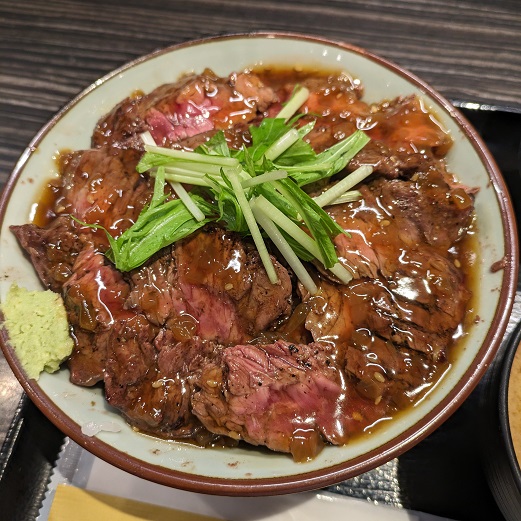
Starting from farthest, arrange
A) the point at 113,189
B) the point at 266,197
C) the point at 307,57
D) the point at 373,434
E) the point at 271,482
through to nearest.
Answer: the point at 307,57 < the point at 113,189 < the point at 266,197 < the point at 373,434 < the point at 271,482

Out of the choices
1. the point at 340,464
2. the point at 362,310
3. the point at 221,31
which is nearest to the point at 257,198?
the point at 362,310

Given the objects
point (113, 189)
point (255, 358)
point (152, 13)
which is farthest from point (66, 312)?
point (152, 13)

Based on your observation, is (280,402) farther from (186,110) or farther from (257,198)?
(186,110)

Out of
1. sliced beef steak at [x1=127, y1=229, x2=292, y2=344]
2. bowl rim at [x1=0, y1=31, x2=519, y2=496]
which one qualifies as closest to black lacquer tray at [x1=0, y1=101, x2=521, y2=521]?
bowl rim at [x1=0, y1=31, x2=519, y2=496]

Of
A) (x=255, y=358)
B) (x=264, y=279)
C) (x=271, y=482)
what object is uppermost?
(x=264, y=279)

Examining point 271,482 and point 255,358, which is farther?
point 255,358

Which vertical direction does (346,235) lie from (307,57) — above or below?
below

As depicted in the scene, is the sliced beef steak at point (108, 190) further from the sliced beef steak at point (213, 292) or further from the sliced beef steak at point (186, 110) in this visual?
the sliced beef steak at point (213, 292)

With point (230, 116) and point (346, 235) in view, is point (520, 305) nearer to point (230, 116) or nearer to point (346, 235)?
point (346, 235)
